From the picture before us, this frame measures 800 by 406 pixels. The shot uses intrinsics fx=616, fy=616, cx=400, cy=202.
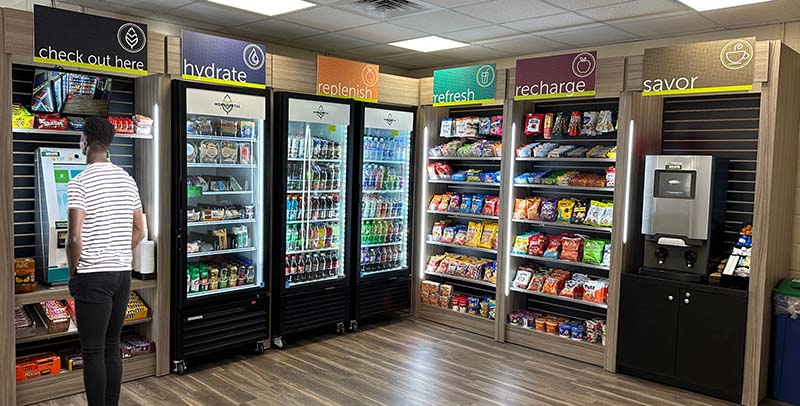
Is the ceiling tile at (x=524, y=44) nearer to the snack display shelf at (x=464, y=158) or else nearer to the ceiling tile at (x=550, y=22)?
the ceiling tile at (x=550, y=22)

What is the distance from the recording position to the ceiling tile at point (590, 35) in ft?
19.9

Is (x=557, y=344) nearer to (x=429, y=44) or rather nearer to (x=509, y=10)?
(x=509, y=10)

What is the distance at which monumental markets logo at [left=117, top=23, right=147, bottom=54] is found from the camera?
4.58 meters

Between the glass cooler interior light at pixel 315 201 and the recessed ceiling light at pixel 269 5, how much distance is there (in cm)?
103

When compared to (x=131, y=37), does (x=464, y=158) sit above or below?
below

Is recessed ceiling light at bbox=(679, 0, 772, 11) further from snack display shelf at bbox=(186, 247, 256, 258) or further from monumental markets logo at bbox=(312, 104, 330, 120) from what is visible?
snack display shelf at bbox=(186, 247, 256, 258)

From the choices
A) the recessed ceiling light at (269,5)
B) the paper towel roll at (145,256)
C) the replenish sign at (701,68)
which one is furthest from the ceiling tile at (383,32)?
the paper towel roll at (145,256)

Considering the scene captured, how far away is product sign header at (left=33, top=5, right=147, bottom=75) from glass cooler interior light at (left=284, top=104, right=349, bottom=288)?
5.37 ft

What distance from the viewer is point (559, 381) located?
520 cm

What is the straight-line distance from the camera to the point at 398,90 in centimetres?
677

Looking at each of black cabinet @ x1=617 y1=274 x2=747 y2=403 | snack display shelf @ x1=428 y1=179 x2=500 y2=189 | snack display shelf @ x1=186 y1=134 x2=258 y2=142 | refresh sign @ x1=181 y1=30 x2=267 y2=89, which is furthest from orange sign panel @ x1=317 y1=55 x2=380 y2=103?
black cabinet @ x1=617 y1=274 x2=747 y2=403

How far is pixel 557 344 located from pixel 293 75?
359cm

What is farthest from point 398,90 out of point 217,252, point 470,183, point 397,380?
point 397,380

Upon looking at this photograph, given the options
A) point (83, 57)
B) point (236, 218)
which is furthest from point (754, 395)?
point (83, 57)
